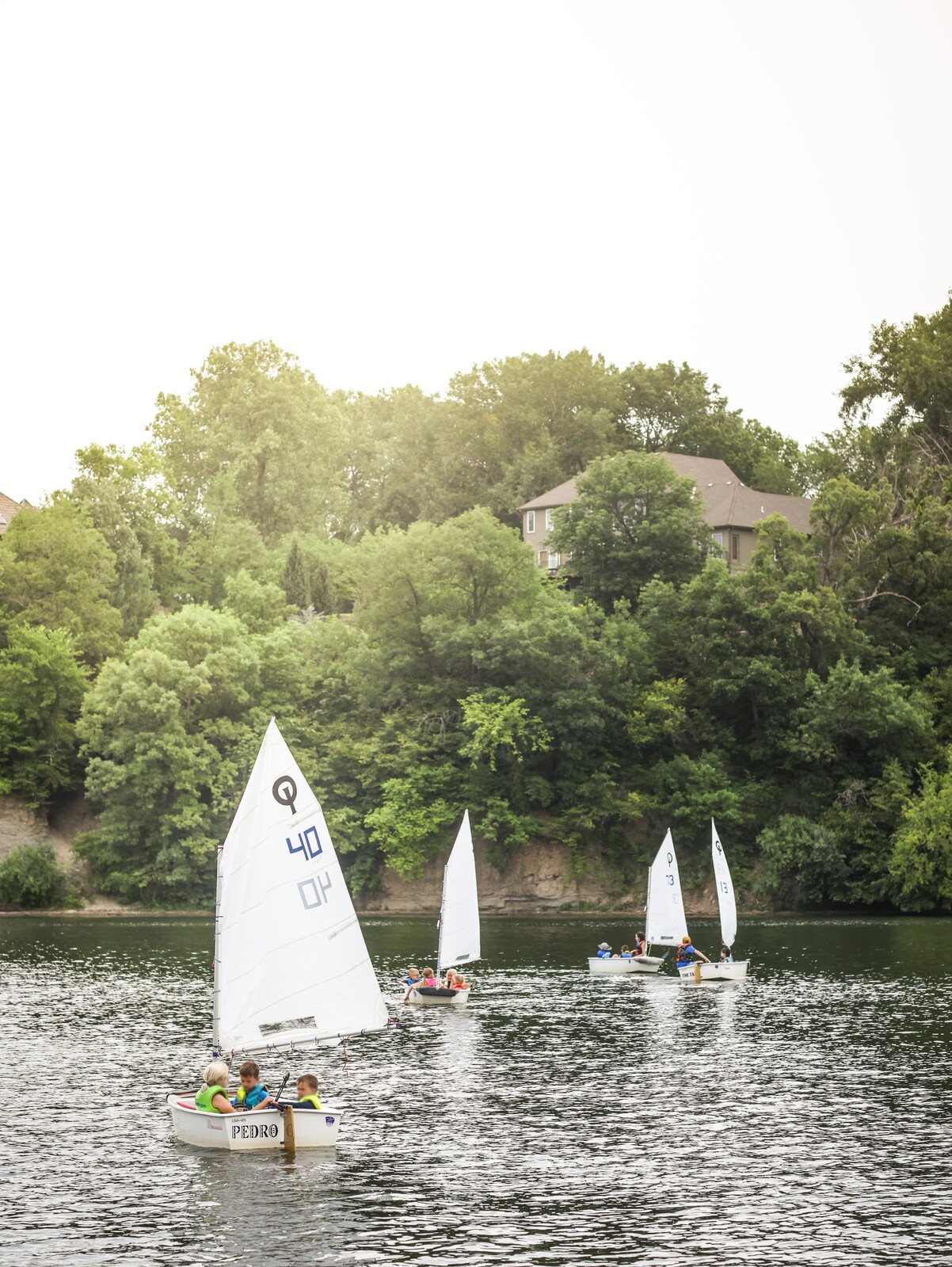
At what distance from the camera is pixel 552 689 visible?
10531 centimetres

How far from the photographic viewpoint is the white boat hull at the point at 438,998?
2265 inches

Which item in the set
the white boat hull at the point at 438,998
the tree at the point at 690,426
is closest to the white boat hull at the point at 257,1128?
the white boat hull at the point at 438,998

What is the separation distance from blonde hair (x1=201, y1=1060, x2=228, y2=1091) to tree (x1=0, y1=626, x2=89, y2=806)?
7886cm

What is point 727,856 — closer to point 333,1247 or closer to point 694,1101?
point 694,1101

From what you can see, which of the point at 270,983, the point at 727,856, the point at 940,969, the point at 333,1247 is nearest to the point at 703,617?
the point at 727,856

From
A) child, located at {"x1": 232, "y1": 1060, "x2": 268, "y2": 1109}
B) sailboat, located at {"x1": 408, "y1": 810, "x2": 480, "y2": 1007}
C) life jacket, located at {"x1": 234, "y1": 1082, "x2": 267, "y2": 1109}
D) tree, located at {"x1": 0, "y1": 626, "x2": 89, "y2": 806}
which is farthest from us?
tree, located at {"x1": 0, "y1": 626, "x2": 89, "y2": 806}

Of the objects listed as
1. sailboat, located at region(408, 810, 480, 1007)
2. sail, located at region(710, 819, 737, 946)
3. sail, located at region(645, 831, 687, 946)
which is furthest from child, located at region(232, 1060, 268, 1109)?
sail, located at region(710, 819, 737, 946)

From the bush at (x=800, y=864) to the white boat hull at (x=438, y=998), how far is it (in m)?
45.1

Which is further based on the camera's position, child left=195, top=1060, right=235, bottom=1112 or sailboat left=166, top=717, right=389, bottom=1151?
sailboat left=166, top=717, right=389, bottom=1151

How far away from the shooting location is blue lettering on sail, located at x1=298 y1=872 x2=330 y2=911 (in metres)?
34.9

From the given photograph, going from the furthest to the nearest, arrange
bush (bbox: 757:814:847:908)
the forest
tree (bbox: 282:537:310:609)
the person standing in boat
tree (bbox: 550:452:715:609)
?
tree (bbox: 282:537:310:609)
tree (bbox: 550:452:715:609)
the forest
bush (bbox: 757:814:847:908)
the person standing in boat

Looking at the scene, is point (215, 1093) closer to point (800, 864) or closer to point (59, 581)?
point (800, 864)

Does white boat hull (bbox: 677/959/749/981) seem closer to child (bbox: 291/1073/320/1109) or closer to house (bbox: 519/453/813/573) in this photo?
child (bbox: 291/1073/320/1109)

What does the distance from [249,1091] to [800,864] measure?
70321 mm
